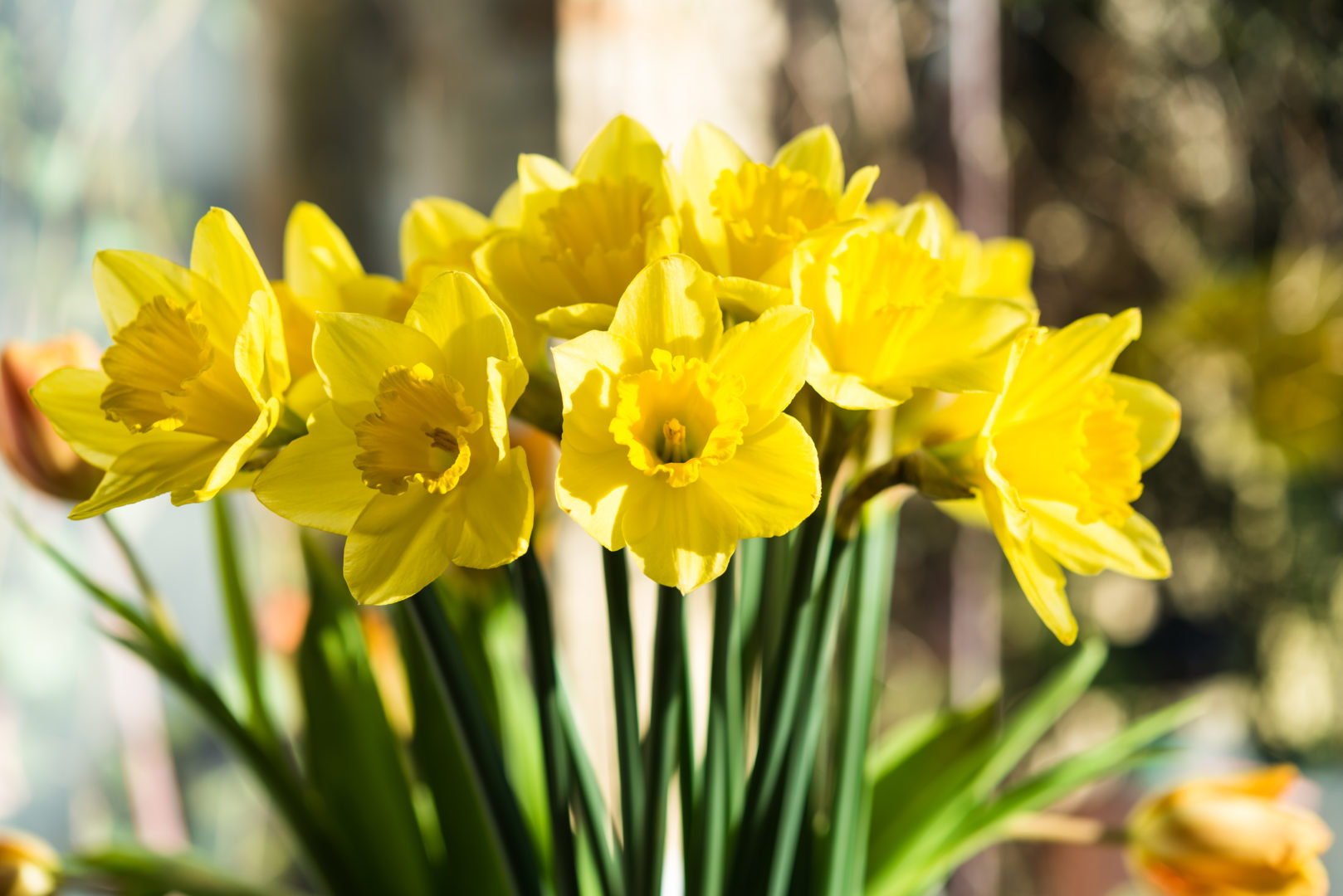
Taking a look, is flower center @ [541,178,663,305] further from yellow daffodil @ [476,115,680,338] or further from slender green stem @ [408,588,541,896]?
slender green stem @ [408,588,541,896]

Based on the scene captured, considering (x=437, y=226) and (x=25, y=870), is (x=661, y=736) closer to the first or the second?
(x=437, y=226)

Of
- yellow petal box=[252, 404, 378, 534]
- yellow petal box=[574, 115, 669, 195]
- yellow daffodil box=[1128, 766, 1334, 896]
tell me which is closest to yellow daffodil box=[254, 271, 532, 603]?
yellow petal box=[252, 404, 378, 534]

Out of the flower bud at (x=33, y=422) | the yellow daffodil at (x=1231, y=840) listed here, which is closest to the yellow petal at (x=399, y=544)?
the flower bud at (x=33, y=422)

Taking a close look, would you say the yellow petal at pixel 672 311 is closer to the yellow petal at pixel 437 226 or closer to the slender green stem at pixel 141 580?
the yellow petal at pixel 437 226

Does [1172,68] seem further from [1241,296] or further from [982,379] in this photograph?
[982,379]

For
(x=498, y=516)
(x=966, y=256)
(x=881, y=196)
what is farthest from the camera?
(x=881, y=196)

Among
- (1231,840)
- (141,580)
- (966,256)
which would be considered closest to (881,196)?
(966,256)
